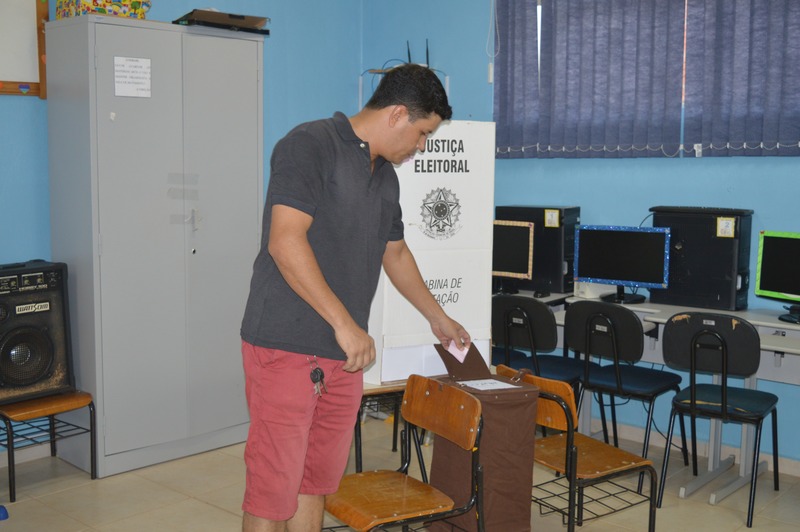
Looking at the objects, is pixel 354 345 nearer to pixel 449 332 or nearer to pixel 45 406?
pixel 449 332

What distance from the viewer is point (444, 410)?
252 cm

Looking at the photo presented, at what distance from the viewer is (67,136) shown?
3840 mm

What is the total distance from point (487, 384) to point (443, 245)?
735 millimetres

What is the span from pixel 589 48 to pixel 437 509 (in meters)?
3.03

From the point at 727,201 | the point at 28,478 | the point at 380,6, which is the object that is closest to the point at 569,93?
the point at 727,201

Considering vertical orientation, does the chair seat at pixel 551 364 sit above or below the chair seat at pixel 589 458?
above

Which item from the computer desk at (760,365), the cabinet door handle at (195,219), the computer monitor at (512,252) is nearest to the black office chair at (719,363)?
the computer desk at (760,365)

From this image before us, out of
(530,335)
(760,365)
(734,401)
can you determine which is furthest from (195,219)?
(760,365)

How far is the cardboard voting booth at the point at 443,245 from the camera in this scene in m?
3.06

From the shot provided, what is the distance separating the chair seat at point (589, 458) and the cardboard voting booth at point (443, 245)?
494 millimetres

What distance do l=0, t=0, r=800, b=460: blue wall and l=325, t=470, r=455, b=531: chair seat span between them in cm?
235

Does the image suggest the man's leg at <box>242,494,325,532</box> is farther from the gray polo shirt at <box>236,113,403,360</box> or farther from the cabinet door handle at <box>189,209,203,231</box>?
the cabinet door handle at <box>189,209,203,231</box>

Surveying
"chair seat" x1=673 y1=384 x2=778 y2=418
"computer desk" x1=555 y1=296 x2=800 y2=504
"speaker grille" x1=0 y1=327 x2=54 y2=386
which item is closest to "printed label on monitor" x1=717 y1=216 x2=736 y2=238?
"computer desk" x1=555 y1=296 x2=800 y2=504

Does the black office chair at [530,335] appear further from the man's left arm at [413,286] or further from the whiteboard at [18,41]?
the whiteboard at [18,41]
